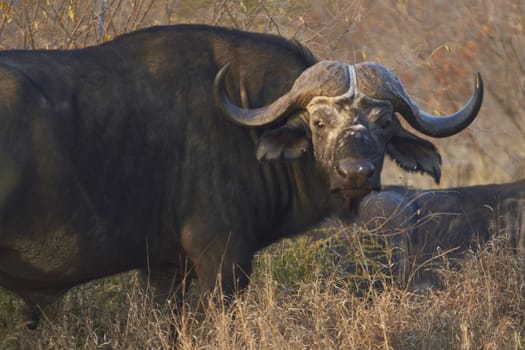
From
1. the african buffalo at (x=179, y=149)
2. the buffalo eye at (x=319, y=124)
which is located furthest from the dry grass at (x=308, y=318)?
the buffalo eye at (x=319, y=124)

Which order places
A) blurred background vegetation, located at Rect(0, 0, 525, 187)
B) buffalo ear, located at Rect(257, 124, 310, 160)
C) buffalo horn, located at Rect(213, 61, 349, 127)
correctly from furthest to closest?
1. blurred background vegetation, located at Rect(0, 0, 525, 187)
2. buffalo ear, located at Rect(257, 124, 310, 160)
3. buffalo horn, located at Rect(213, 61, 349, 127)

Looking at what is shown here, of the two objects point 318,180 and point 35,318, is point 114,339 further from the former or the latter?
point 318,180

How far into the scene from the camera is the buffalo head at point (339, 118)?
187 inches

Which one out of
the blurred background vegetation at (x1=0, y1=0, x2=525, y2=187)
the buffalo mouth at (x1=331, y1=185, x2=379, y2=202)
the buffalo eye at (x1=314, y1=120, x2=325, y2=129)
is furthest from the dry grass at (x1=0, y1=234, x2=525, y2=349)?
the blurred background vegetation at (x1=0, y1=0, x2=525, y2=187)

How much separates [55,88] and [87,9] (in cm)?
197

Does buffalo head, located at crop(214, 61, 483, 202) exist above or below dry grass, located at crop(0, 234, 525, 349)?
above

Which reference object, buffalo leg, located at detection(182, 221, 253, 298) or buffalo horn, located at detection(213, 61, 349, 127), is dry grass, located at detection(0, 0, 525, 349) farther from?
buffalo horn, located at detection(213, 61, 349, 127)

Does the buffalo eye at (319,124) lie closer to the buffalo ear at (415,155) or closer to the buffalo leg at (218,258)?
the buffalo ear at (415,155)

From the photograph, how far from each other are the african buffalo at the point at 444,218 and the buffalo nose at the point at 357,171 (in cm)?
188

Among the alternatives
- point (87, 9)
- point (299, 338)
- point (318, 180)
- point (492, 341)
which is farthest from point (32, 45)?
point (492, 341)

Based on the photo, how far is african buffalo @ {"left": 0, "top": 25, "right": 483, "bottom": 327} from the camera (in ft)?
15.3

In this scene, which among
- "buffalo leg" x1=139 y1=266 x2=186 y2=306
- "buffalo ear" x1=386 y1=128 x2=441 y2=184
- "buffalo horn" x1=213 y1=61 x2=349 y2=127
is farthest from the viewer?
"buffalo leg" x1=139 y1=266 x2=186 y2=306

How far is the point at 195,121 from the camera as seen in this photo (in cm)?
502

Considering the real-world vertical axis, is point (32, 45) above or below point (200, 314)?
above
